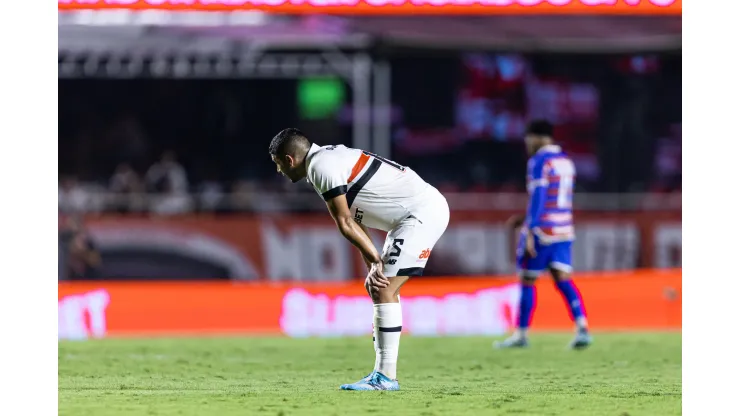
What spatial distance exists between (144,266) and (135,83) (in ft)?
22.3

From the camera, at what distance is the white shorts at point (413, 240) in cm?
993

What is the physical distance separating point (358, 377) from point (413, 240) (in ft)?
5.47

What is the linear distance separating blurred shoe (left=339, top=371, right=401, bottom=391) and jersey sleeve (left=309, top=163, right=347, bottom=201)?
53.2 inches

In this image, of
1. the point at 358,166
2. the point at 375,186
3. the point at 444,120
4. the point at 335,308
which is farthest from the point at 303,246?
the point at 358,166

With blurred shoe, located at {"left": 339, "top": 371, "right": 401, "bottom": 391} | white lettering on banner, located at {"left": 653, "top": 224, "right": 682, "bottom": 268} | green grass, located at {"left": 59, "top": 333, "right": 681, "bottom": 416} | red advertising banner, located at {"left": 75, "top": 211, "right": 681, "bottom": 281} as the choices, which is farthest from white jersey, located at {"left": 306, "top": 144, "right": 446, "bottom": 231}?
white lettering on banner, located at {"left": 653, "top": 224, "right": 682, "bottom": 268}

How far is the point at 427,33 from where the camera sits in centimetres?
2259

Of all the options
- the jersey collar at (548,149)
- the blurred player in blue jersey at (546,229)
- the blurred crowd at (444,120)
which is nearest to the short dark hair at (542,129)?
the blurred player in blue jersey at (546,229)

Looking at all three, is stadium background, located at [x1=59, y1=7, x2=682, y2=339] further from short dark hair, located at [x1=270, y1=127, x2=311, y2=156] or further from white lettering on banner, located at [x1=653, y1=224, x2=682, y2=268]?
short dark hair, located at [x1=270, y1=127, x2=311, y2=156]

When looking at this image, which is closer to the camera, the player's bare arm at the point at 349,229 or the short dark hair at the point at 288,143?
the player's bare arm at the point at 349,229

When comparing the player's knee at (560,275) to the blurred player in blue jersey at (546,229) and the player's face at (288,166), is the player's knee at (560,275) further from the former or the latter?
the player's face at (288,166)

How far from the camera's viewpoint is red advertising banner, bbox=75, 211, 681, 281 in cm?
1945

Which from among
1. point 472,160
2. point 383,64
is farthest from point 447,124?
point 383,64

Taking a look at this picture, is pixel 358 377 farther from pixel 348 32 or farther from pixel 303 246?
pixel 348 32

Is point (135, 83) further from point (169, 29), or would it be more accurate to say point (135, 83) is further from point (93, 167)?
point (169, 29)
